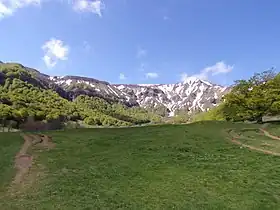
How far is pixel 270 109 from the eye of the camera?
2384 inches

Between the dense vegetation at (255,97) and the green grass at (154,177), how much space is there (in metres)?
30.0

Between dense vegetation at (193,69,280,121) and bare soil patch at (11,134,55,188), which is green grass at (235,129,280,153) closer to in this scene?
dense vegetation at (193,69,280,121)

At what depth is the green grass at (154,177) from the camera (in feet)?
54.3

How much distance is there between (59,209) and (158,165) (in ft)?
34.4

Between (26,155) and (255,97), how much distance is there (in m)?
46.2

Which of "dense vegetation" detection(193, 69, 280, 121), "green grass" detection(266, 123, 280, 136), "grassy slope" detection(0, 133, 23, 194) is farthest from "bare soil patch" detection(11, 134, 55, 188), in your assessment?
"dense vegetation" detection(193, 69, 280, 121)

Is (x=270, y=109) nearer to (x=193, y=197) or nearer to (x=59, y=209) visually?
(x=193, y=197)

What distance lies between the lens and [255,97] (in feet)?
201

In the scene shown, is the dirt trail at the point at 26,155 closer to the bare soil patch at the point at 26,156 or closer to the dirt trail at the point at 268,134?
the bare soil patch at the point at 26,156

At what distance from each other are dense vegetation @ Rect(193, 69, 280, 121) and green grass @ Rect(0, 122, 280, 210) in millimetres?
29975

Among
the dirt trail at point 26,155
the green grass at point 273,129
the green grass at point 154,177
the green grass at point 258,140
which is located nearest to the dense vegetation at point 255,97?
the green grass at point 273,129

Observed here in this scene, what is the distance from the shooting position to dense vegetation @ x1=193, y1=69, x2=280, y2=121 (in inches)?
2367

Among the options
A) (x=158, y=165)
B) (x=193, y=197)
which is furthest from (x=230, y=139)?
(x=193, y=197)

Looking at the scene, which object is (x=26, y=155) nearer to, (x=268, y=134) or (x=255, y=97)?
(x=268, y=134)
